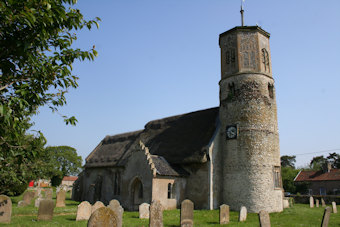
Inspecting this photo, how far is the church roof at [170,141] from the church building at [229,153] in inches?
4.6

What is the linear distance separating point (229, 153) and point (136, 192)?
27.1 ft

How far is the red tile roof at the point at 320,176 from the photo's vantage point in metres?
42.7

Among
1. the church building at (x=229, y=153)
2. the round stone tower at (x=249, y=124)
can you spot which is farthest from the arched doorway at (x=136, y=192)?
the round stone tower at (x=249, y=124)

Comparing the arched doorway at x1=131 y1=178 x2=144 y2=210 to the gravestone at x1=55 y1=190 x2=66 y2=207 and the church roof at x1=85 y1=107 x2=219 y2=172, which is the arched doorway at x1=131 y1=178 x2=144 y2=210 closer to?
the church roof at x1=85 y1=107 x2=219 y2=172

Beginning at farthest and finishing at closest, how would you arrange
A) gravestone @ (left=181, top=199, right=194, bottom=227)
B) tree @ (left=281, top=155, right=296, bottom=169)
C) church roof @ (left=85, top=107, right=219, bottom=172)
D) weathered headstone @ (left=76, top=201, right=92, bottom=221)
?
tree @ (left=281, top=155, right=296, bottom=169) → church roof @ (left=85, top=107, right=219, bottom=172) → weathered headstone @ (left=76, top=201, right=92, bottom=221) → gravestone @ (left=181, top=199, right=194, bottom=227)

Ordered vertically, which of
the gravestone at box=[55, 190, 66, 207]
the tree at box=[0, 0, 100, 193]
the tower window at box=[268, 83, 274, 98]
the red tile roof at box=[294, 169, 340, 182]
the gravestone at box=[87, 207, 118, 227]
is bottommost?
the gravestone at box=[55, 190, 66, 207]

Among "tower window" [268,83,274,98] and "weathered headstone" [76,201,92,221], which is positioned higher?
"tower window" [268,83,274,98]

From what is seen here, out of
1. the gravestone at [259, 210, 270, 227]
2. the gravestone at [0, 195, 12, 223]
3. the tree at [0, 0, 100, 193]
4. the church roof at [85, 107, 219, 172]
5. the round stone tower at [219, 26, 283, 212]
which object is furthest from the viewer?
the church roof at [85, 107, 219, 172]

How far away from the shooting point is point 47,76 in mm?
6820

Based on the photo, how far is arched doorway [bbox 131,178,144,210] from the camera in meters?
21.3

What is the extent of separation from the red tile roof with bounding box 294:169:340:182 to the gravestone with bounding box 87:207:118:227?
4571 cm

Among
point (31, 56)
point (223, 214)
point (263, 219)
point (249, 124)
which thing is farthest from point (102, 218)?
point (249, 124)

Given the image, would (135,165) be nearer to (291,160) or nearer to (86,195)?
Answer: (86,195)

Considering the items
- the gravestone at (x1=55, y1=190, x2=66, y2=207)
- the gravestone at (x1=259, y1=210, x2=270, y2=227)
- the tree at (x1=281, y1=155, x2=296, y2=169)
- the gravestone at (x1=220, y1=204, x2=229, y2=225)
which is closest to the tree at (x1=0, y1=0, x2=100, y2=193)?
the gravestone at (x1=259, y1=210, x2=270, y2=227)
